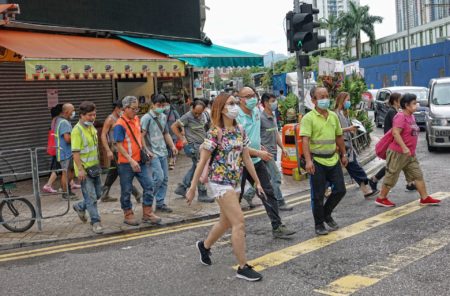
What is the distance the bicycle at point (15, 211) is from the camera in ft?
25.2

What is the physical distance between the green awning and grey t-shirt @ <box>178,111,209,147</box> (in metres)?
4.80

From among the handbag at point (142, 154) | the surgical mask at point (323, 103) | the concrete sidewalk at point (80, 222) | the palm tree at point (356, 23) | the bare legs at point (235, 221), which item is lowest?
the concrete sidewalk at point (80, 222)

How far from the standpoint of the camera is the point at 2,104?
38.7ft

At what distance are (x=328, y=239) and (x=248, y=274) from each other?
5.23ft

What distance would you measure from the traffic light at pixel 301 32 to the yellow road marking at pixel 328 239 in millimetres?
4594

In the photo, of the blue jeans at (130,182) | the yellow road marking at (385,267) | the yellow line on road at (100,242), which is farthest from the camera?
the blue jeans at (130,182)

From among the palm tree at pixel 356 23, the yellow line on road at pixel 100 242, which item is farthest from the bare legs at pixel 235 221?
the palm tree at pixel 356 23

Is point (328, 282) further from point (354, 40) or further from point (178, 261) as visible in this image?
point (354, 40)

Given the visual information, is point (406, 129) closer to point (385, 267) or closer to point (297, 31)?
point (385, 267)

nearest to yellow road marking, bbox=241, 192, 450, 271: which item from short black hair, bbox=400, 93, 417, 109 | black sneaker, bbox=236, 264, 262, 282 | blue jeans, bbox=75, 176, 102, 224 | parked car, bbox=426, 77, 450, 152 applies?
black sneaker, bbox=236, 264, 262, 282

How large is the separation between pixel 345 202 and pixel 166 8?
32.5ft

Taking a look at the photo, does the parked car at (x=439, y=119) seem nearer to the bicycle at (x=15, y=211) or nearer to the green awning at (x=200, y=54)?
the green awning at (x=200, y=54)

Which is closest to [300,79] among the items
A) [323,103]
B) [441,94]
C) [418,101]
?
[441,94]

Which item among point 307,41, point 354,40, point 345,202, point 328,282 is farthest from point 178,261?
point 354,40
